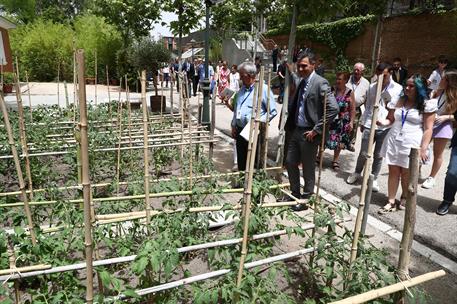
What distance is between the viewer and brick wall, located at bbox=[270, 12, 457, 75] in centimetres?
1527

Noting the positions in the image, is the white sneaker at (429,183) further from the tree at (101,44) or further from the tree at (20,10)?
the tree at (20,10)

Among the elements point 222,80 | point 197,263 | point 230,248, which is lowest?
point 197,263

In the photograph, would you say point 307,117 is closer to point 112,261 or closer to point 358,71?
point 358,71

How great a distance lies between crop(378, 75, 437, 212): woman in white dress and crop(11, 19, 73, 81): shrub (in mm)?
20080

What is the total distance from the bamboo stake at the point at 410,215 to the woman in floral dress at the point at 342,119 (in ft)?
11.0

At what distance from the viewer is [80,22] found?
24.2 meters

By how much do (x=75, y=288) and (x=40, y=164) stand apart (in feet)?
9.63

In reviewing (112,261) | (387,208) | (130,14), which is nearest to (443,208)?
(387,208)

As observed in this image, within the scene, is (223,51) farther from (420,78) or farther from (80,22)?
(420,78)

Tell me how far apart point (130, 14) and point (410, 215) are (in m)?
15.2

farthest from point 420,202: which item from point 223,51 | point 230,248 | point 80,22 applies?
point 80,22

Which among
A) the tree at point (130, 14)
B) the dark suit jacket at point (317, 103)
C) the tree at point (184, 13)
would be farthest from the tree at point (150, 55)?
the dark suit jacket at point (317, 103)

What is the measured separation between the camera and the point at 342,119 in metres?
5.26

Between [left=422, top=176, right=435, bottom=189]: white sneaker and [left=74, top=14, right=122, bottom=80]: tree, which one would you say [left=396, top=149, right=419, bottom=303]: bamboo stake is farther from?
[left=74, top=14, right=122, bottom=80]: tree
